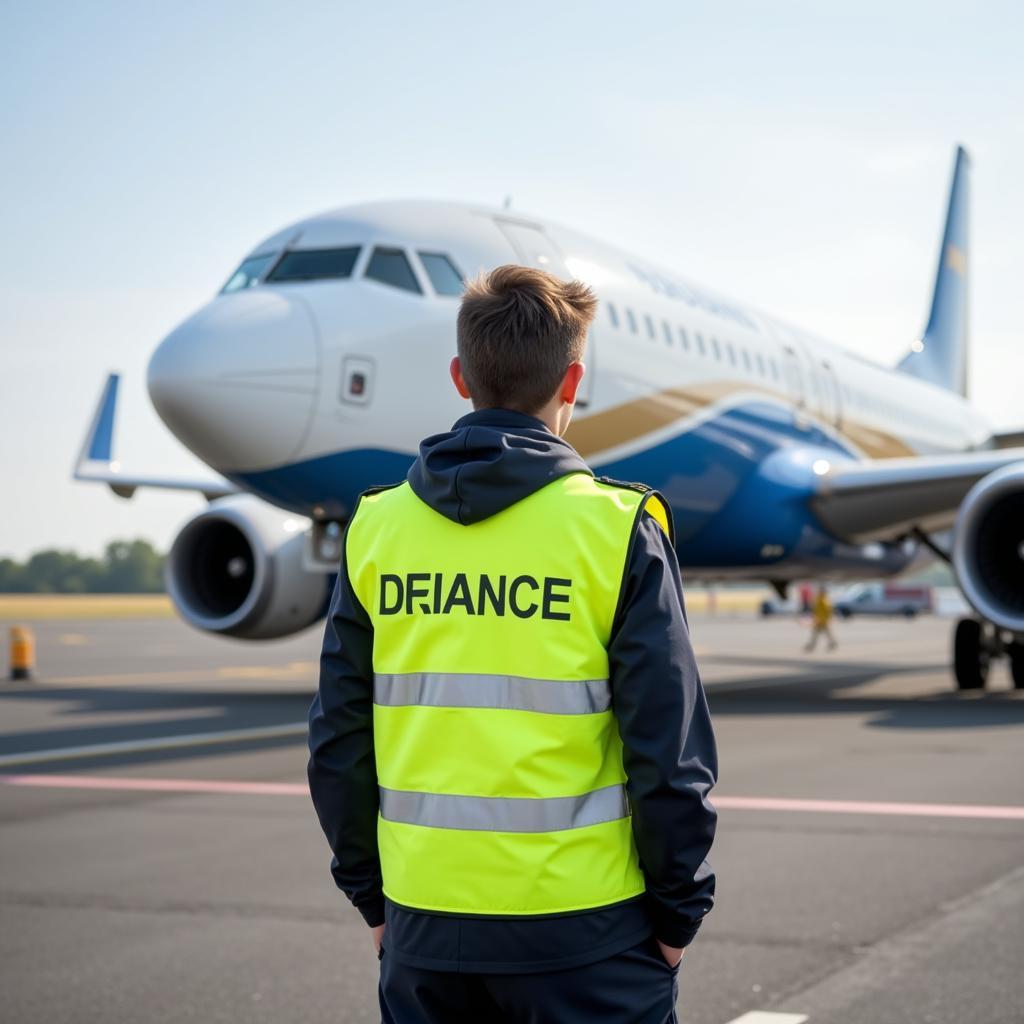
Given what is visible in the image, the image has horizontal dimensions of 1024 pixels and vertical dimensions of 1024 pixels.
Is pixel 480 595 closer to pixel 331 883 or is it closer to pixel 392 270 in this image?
pixel 331 883

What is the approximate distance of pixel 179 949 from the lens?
425 cm

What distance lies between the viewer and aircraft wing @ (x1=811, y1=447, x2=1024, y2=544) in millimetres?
13672

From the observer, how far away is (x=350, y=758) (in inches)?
78.2

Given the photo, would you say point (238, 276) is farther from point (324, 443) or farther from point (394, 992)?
point (394, 992)

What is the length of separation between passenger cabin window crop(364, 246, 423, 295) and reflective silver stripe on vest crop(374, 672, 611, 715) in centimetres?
839

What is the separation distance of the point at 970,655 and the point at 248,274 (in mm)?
8747

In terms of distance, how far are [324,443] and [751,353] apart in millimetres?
6080

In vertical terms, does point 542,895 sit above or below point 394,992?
above

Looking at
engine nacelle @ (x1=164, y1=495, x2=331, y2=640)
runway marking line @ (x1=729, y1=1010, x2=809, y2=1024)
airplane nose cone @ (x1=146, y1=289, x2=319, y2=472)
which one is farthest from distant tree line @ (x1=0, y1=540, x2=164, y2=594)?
runway marking line @ (x1=729, y1=1010, x2=809, y2=1024)

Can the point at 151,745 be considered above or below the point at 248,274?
below

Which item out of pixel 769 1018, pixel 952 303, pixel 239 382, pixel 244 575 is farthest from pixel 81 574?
pixel 769 1018

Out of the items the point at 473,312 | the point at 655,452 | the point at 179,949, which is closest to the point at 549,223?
the point at 655,452

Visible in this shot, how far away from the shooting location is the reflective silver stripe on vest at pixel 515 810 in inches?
70.2

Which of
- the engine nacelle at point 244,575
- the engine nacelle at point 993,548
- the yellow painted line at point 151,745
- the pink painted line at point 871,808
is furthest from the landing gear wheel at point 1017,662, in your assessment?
the pink painted line at point 871,808
